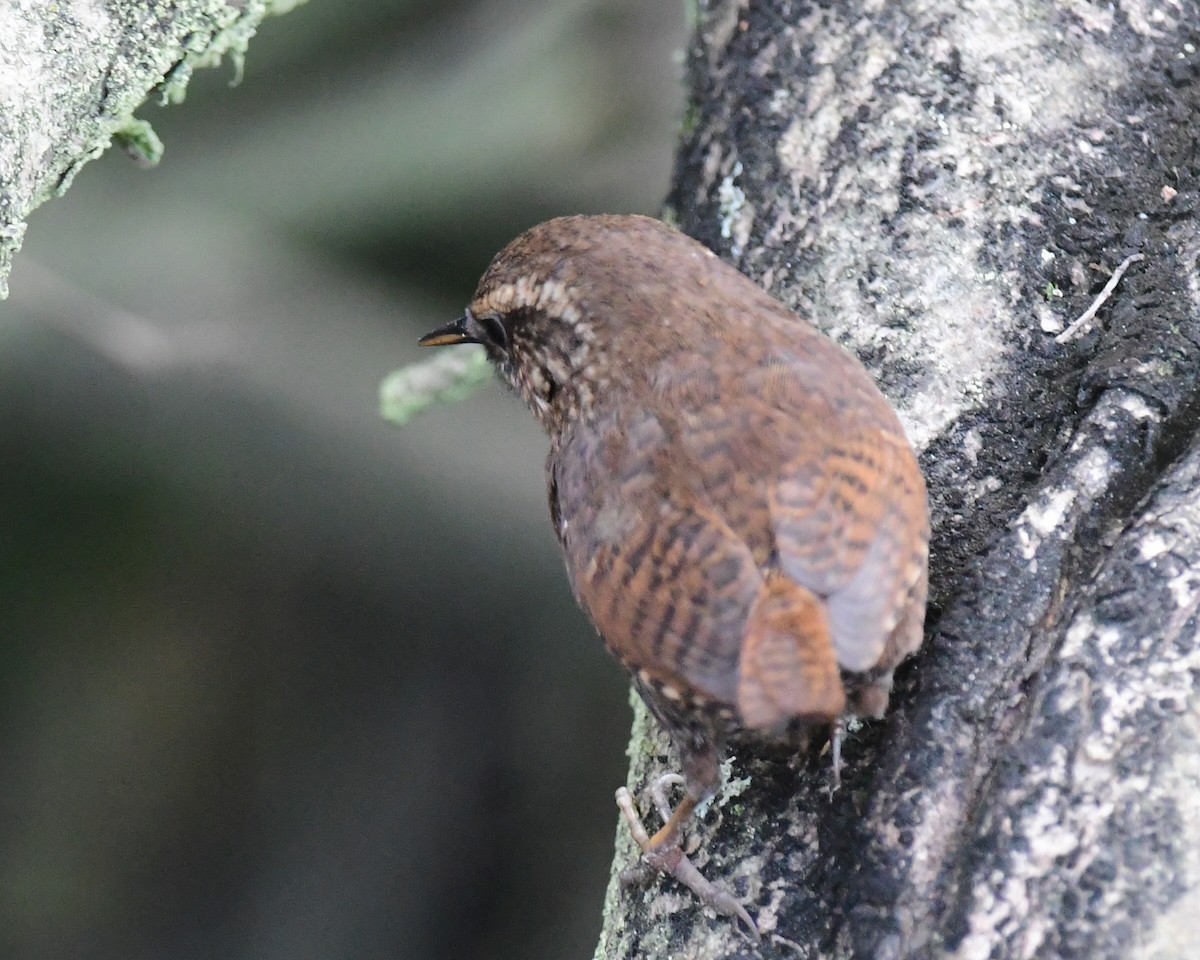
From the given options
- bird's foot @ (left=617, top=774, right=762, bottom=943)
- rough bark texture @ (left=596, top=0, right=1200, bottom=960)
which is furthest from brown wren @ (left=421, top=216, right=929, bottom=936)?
rough bark texture @ (left=596, top=0, right=1200, bottom=960)

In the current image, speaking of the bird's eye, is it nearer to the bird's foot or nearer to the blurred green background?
the bird's foot

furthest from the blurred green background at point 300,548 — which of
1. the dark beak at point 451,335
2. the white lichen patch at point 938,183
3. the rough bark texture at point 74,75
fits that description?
the rough bark texture at point 74,75

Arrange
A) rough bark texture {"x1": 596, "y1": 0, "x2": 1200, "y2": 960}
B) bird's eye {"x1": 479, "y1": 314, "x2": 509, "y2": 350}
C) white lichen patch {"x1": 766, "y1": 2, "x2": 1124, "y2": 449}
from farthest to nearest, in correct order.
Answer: bird's eye {"x1": 479, "y1": 314, "x2": 509, "y2": 350}, white lichen patch {"x1": 766, "y1": 2, "x2": 1124, "y2": 449}, rough bark texture {"x1": 596, "y1": 0, "x2": 1200, "y2": 960}

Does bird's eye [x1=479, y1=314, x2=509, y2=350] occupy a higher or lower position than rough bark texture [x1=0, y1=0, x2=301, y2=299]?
lower

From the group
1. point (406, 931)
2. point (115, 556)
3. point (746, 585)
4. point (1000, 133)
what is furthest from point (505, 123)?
point (746, 585)

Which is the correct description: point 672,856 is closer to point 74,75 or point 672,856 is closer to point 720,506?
point 720,506

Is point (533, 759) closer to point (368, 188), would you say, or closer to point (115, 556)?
point (115, 556)

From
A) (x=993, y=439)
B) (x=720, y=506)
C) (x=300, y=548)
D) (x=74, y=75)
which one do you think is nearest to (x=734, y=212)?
(x=993, y=439)
